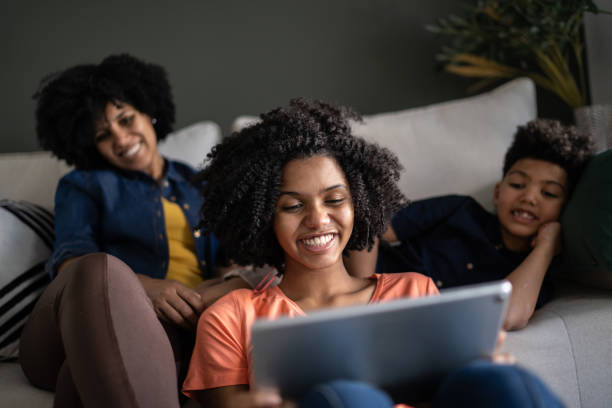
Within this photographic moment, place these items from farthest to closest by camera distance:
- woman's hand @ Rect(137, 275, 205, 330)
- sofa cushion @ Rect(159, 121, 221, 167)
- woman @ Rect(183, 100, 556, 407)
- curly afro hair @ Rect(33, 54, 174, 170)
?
sofa cushion @ Rect(159, 121, 221, 167)
curly afro hair @ Rect(33, 54, 174, 170)
woman's hand @ Rect(137, 275, 205, 330)
woman @ Rect(183, 100, 556, 407)

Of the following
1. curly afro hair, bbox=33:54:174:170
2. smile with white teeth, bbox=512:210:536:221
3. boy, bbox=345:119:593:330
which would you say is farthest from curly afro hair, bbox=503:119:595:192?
curly afro hair, bbox=33:54:174:170

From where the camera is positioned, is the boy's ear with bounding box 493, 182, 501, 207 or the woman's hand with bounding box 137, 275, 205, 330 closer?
the woman's hand with bounding box 137, 275, 205, 330

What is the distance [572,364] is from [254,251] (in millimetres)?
709

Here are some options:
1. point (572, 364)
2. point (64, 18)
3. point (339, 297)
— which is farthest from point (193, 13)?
point (572, 364)

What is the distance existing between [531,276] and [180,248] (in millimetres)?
1011

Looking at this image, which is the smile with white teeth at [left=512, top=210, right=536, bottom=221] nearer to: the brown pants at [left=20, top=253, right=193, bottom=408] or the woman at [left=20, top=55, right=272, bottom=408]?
the woman at [left=20, top=55, right=272, bottom=408]

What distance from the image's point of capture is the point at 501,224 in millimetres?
1412

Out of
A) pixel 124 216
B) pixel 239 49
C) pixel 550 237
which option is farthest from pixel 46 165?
pixel 550 237

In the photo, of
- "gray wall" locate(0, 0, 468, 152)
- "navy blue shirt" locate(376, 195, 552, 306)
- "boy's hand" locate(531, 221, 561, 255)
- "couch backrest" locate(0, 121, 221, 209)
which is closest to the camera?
"boy's hand" locate(531, 221, 561, 255)

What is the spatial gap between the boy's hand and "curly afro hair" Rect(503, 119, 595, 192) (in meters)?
0.14

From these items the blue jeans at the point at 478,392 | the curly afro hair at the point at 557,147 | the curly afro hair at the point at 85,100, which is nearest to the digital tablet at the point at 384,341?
the blue jeans at the point at 478,392

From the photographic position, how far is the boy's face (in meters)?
1.31

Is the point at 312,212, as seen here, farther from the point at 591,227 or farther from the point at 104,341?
the point at 591,227

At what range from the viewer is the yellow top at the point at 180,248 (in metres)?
1.51
